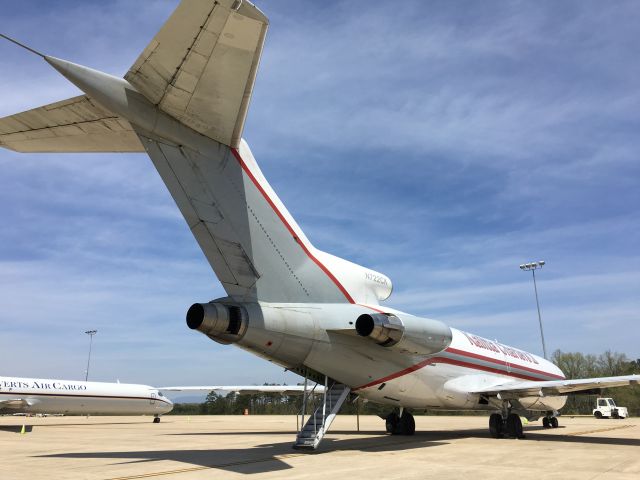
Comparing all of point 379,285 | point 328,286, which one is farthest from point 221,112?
point 379,285

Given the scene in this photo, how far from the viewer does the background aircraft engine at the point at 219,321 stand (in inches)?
349

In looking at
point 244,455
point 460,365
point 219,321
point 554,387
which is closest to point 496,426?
point 554,387

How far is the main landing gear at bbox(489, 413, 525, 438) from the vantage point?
52.2 ft

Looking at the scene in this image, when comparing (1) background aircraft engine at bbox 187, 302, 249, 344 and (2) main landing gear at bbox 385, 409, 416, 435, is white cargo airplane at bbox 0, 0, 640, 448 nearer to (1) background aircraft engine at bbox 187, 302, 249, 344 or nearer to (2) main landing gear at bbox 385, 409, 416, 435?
(1) background aircraft engine at bbox 187, 302, 249, 344

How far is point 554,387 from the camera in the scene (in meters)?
15.0

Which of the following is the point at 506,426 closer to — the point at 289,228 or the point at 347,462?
the point at 347,462

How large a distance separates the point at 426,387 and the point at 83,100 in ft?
35.3

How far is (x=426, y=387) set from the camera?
1411cm

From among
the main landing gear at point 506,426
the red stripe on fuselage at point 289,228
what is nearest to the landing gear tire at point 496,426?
the main landing gear at point 506,426

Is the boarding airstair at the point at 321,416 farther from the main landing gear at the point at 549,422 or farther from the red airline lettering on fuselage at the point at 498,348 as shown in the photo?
the main landing gear at the point at 549,422

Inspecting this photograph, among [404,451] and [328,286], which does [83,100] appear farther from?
[404,451]

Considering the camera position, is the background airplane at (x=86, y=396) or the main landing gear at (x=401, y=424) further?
the background airplane at (x=86, y=396)

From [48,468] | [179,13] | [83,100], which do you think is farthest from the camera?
[48,468]

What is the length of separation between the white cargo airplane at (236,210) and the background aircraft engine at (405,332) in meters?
0.03
